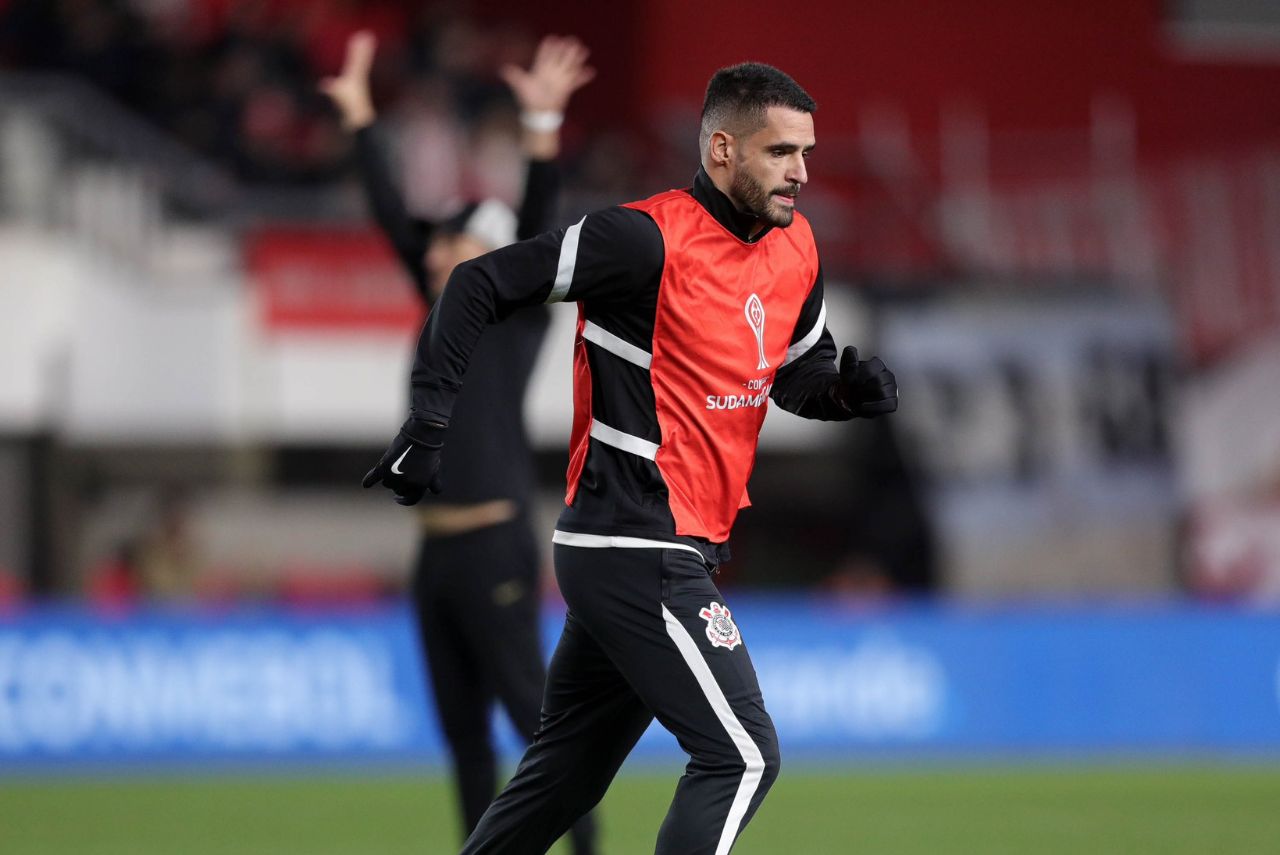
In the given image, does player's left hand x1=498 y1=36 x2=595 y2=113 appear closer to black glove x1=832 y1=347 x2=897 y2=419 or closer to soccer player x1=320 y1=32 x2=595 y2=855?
soccer player x1=320 y1=32 x2=595 y2=855

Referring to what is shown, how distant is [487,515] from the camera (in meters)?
6.82

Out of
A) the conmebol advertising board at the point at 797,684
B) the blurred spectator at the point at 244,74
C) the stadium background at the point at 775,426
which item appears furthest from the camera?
the blurred spectator at the point at 244,74

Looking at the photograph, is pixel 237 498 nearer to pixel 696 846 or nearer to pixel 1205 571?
pixel 1205 571

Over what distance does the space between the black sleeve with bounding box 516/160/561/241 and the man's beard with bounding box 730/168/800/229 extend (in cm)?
166

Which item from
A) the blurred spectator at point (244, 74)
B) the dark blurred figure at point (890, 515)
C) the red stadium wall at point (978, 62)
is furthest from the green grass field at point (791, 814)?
the red stadium wall at point (978, 62)

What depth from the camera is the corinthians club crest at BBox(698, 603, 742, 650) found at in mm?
5090

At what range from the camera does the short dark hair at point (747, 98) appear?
17.1 ft

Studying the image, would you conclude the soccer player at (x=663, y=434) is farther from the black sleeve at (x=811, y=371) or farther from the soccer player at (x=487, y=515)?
the soccer player at (x=487, y=515)

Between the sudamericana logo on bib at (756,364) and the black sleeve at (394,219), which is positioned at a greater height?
the black sleeve at (394,219)

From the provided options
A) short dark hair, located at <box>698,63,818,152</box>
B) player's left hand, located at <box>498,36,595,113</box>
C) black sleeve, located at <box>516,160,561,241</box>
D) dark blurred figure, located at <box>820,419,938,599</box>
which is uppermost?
player's left hand, located at <box>498,36,595,113</box>

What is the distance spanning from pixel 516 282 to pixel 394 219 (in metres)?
2.11

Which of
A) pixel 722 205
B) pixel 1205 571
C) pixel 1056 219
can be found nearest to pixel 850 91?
pixel 1056 219

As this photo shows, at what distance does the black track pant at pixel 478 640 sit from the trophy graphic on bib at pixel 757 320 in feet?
5.86

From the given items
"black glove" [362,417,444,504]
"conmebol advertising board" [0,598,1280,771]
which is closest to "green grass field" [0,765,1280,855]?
"conmebol advertising board" [0,598,1280,771]
